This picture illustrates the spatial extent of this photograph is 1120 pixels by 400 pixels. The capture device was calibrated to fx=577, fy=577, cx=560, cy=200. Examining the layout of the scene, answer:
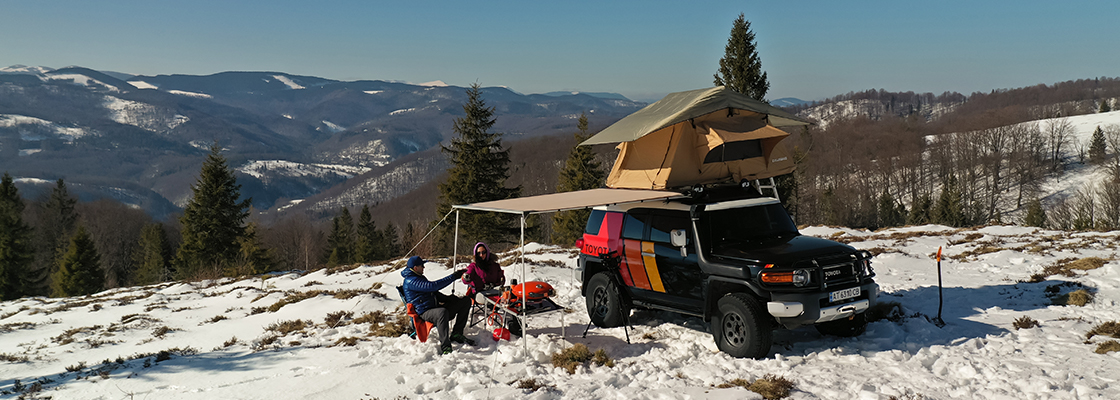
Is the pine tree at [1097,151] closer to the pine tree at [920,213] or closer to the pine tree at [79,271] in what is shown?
the pine tree at [920,213]

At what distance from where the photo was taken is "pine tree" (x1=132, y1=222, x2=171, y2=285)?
5343 centimetres

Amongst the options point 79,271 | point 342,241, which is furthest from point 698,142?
point 342,241

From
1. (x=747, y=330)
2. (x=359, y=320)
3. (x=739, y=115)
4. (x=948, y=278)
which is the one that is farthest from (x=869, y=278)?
(x=359, y=320)

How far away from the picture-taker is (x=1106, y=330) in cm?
754

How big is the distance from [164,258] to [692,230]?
6718cm

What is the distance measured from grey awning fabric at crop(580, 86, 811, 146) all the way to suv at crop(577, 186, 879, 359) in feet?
4.82

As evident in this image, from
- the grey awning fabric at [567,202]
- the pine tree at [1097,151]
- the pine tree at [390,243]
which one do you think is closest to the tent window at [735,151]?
the grey awning fabric at [567,202]

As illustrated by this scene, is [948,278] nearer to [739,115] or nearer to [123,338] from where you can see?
[739,115]

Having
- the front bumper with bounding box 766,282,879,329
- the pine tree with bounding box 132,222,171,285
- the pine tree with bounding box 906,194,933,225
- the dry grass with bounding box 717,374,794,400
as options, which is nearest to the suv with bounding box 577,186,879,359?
the front bumper with bounding box 766,282,879,329

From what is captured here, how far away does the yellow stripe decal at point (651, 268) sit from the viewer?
360 inches

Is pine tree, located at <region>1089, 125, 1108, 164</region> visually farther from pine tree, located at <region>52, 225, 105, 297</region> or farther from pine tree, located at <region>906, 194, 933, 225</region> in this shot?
pine tree, located at <region>52, 225, 105, 297</region>

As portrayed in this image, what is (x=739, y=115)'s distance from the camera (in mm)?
11305

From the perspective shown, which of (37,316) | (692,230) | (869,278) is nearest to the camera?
(869,278)

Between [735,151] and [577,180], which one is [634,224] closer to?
[735,151]
